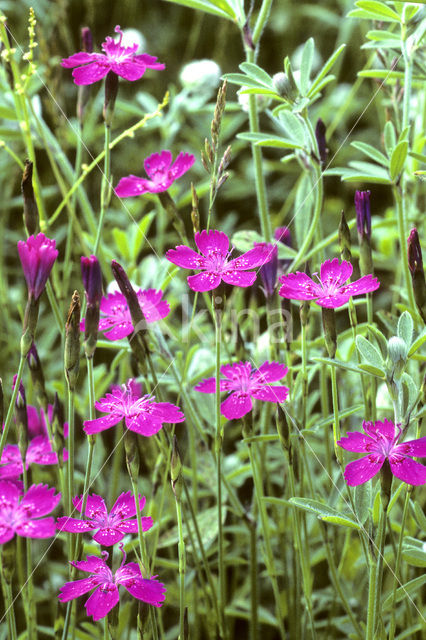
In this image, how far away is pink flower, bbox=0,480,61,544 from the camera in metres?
0.52

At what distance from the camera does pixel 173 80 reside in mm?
1628

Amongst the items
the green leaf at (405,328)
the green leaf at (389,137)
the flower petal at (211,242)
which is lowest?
the green leaf at (405,328)

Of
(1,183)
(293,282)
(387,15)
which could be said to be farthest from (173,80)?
(293,282)

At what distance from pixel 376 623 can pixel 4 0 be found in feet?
4.28

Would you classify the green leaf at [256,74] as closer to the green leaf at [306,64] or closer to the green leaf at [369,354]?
the green leaf at [306,64]

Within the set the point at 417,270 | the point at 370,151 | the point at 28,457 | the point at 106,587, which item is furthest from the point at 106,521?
the point at 370,151

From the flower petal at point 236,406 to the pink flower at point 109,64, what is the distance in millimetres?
240

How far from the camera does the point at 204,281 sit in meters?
0.47

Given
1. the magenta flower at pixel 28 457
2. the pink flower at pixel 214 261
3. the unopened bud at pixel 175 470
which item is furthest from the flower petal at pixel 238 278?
the magenta flower at pixel 28 457

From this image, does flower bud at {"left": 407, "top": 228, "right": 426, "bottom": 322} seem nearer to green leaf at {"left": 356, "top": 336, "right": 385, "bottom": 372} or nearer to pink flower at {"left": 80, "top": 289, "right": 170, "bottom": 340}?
green leaf at {"left": 356, "top": 336, "right": 385, "bottom": 372}

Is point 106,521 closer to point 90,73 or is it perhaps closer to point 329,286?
point 329,286

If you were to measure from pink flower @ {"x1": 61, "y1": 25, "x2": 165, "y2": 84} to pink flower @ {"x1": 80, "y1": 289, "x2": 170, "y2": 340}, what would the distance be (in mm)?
160

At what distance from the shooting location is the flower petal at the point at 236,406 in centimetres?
50

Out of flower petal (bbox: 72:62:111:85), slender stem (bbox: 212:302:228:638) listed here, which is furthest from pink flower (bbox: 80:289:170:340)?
flower petal (bbox: 72:62:111:85)
